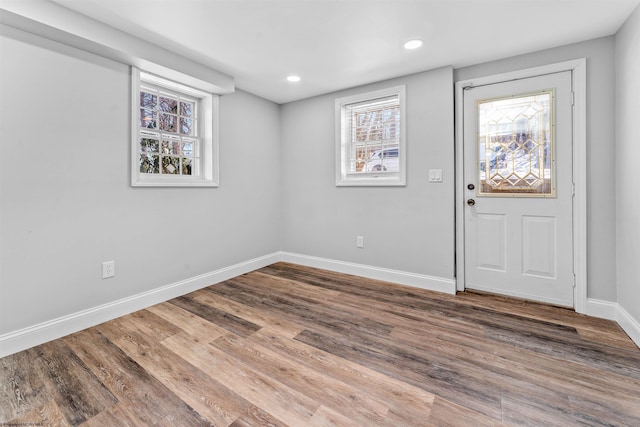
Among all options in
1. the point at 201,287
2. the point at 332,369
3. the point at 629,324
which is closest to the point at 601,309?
the point at 629,324

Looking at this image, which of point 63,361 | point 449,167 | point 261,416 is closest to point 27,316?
point 63,361

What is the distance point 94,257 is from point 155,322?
72cm

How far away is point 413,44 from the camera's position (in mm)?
2516

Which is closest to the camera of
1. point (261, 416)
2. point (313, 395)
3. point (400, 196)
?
point (261, 416)

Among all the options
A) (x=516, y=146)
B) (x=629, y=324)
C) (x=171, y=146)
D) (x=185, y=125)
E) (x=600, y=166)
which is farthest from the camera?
(x=185, y=125)

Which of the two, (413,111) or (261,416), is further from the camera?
(413,111)

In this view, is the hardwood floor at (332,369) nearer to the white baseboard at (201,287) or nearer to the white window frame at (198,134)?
the white baseboard at (201,287)

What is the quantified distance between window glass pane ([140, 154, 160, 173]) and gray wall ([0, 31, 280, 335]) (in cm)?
24

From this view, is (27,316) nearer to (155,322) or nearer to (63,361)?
(63,361)

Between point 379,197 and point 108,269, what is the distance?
2.78 metres

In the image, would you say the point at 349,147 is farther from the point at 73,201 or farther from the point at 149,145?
the point at 73,201

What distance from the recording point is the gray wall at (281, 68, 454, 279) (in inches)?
121

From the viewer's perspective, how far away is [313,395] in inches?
60.7

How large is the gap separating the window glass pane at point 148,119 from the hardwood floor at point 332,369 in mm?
1735
